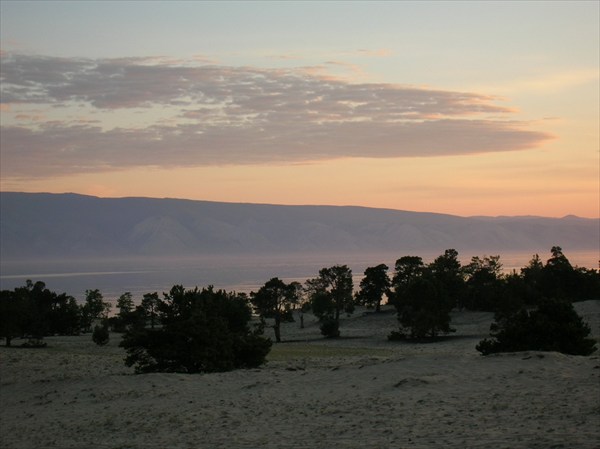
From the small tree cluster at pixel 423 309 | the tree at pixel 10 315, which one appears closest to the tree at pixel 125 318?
the tree at pixel 10 315

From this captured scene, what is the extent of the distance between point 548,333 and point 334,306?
49.0 m

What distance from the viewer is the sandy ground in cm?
1680

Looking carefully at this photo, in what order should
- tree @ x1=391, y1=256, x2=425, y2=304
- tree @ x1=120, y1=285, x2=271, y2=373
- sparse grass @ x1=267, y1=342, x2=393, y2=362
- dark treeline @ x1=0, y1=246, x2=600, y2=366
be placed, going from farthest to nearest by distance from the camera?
tree @ x1=391, y1=256, x2=425, y2=304 < sparse grass @ x1=267, y1=342, x2=393, y2=362 < dark treeline @ x1=0, y1=246, x2=600, y2=366 < tree @ x1=120, y1=285, x2=271, y2=373

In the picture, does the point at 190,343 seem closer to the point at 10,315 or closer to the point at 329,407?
the point at 329,407

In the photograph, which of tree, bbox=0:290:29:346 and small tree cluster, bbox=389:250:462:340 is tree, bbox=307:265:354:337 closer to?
small tree cluster, bbox=389:250:462:340

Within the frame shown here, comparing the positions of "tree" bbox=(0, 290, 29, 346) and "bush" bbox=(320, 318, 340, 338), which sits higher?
"tree" bbox=(0, 290, 29, 346)

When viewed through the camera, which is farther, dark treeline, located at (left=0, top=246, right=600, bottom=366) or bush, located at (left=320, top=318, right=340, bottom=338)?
bush, located at (left=320, top=318, right=340, bottom=338)

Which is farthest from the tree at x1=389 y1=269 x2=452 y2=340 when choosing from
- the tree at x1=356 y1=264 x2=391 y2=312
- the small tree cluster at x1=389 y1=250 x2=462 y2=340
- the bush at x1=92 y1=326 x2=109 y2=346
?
the bush at x1=92 y1=326 x2=109 y2=346

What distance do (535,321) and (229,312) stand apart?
15.8 metres

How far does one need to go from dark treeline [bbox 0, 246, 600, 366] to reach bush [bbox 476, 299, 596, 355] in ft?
0.14

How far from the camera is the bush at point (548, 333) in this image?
3092 cm

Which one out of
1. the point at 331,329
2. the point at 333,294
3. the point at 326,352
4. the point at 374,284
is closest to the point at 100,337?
the point at 326,352

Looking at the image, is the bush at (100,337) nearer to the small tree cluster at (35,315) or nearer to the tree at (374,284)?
the small tree cluster at (35,315)

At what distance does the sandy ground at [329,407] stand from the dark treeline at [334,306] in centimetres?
323
